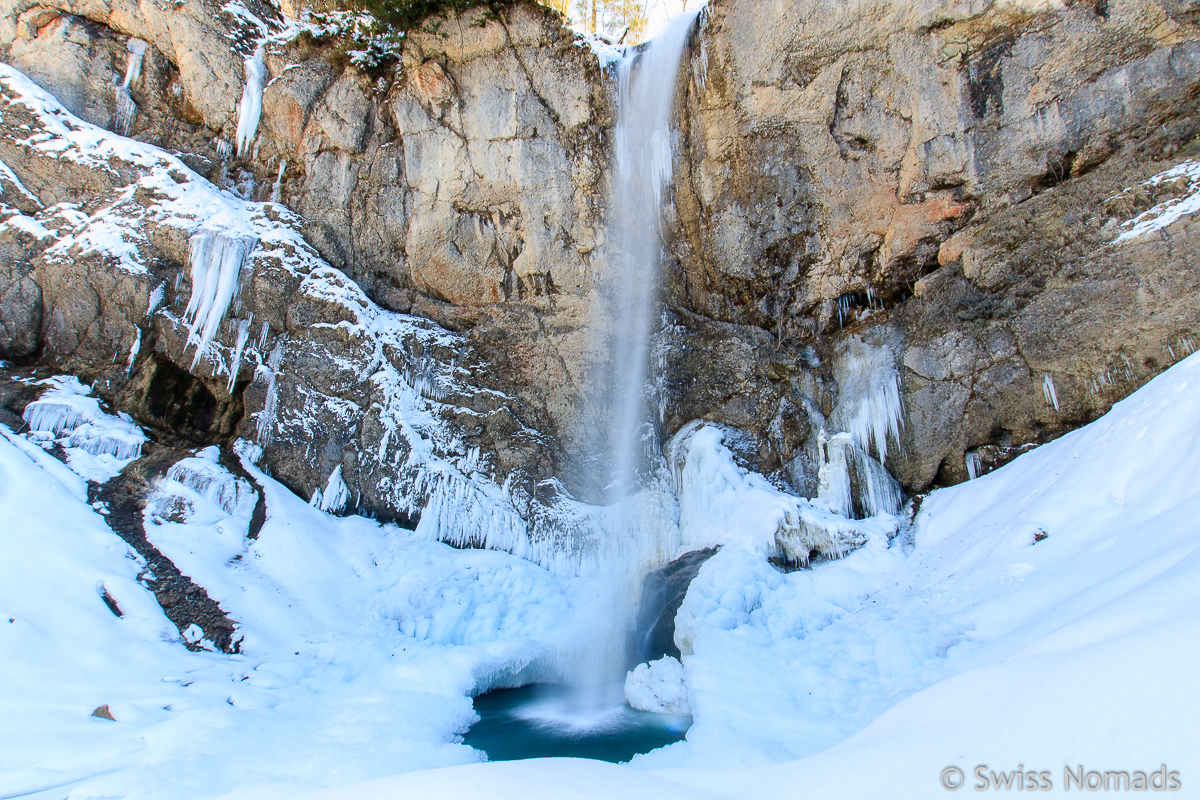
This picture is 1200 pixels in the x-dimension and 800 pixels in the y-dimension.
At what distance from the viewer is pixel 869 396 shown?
34.4ft

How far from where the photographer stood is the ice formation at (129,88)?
41.4ft

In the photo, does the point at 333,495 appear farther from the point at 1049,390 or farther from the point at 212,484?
the point at 1049,390

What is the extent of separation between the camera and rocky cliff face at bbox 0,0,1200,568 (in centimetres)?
908

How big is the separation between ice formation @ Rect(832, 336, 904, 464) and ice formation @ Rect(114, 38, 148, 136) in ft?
48.4

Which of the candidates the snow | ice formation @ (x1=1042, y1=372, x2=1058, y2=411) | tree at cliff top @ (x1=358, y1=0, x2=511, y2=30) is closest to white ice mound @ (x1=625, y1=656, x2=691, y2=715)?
ice formation @ (x1=1042, y1=372, x2=1058, y2=411)

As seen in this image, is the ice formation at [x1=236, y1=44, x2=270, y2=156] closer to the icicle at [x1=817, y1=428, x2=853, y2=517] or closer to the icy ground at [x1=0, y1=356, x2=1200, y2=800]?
the icy ground at [x1=0, y1=356, x2=1200, y2=800]

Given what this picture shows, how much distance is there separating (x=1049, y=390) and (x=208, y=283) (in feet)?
45.7

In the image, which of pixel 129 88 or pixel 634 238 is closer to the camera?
pixel 634 238

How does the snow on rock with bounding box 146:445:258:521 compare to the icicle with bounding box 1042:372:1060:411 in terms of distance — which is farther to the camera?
the snow on rock with bounding box 146:445:258:521

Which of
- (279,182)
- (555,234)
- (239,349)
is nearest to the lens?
(239,349)

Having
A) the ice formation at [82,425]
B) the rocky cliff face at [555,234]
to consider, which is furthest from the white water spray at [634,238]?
the ice formation at [82,425]

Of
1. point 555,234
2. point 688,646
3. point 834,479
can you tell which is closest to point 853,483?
point 834,479

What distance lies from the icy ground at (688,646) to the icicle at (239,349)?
1.68 metres

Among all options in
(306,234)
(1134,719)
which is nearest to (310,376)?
(306,234)
